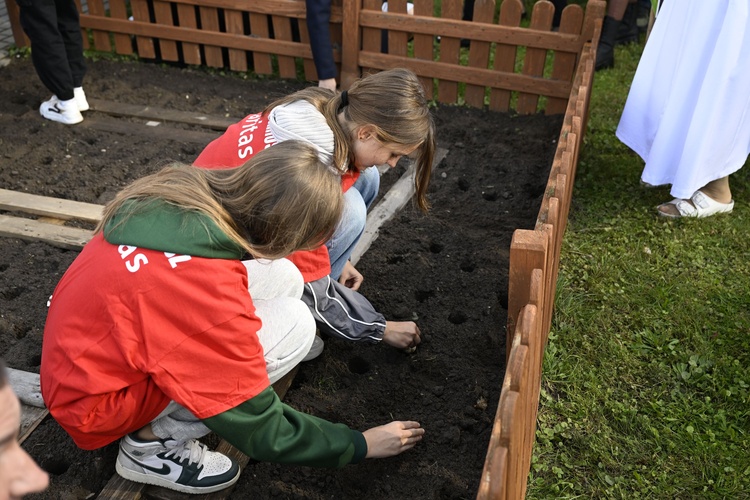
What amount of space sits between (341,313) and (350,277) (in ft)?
1.55

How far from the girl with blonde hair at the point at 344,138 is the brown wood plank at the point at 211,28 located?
2841mm

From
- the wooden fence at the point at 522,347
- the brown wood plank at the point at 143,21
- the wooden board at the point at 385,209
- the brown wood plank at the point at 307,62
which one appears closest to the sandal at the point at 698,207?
the wooden fence at the point at 522,347

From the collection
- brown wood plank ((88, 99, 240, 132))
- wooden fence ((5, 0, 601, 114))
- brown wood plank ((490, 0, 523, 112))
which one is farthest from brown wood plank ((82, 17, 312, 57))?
brown wood plank ((490, 0, 523, 112))

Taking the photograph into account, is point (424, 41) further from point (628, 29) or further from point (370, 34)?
point (628, 29)

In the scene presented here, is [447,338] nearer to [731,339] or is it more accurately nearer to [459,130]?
[731,339]

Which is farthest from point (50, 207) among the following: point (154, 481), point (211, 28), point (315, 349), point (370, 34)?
point (370, 34)

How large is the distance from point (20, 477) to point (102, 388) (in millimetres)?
973

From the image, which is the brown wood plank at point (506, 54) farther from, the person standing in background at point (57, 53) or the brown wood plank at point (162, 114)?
the person standing in background at point (57, 53)

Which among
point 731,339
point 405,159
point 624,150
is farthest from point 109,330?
point 624,150

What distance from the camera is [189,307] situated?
1732 mm

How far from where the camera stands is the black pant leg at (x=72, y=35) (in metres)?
4.45

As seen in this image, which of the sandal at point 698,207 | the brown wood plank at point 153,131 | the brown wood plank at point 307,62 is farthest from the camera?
the brown wood plank at point 307,62

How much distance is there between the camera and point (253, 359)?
72.1 inches

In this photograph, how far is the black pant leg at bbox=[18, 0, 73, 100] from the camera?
4.21m
